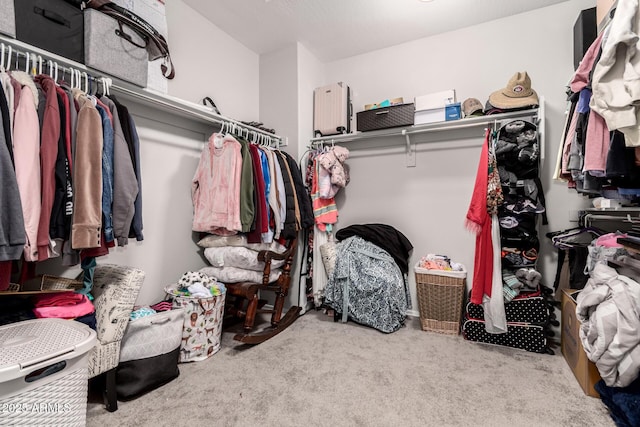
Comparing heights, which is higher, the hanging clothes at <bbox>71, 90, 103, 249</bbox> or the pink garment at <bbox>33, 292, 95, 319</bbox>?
the hanging clothes at <bbox>71, 90, 103, 249</bbox>

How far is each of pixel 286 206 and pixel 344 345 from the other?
114 centimetres

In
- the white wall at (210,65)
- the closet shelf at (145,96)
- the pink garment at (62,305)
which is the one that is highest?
the white wall at (210,65)

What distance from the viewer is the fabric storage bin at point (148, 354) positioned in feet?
5.03

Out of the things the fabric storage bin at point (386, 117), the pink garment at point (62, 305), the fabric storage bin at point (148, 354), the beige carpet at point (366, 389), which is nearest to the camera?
the pink garment at point (62, 305)

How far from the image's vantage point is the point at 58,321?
4.05 feet

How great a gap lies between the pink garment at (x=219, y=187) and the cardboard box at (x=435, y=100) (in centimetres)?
159

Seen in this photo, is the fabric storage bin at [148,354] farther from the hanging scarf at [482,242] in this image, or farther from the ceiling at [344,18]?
the ceiling at [344,18]

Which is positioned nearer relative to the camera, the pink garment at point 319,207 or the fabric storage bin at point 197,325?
the fabric storage bin at point 197,325

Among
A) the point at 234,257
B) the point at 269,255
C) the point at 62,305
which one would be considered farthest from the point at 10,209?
the point at 269,255

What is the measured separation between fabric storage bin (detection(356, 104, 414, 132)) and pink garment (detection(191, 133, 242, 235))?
3.92ft

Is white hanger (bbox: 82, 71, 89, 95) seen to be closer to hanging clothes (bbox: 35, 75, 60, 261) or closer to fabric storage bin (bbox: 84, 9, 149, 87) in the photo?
fabric storage bin (bbox: 84, 9, 149, 87)

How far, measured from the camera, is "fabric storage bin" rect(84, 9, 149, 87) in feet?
4.89

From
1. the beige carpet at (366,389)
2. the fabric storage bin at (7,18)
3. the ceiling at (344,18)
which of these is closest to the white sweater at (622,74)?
the beige carpet at (366,389)

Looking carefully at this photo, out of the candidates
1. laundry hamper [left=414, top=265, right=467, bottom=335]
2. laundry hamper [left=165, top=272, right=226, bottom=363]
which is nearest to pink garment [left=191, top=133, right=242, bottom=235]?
laundry hamper [left=165, top=272, right=226, bottom=363]
